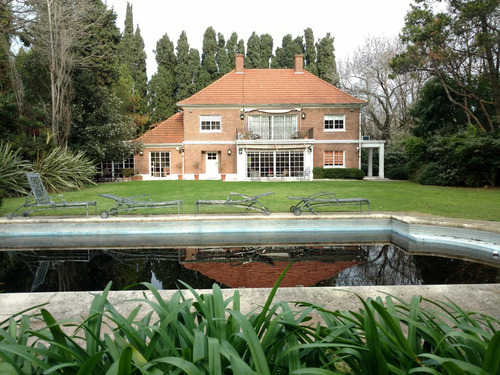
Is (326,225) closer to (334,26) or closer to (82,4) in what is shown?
(82,4)

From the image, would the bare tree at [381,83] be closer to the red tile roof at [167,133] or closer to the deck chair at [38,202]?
the red tile roof at [167,133]

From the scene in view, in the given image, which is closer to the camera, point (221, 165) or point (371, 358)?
Answer: point (371, 358)

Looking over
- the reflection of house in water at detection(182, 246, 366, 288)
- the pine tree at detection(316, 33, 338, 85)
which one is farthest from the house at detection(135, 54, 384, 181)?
the reflection of house in water at detection(182, 246, 366, 288)

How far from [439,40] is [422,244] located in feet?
45.9

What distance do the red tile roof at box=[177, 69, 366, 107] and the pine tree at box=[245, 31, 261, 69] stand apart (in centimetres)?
1191

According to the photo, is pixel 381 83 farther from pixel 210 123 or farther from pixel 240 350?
pixel 240 350

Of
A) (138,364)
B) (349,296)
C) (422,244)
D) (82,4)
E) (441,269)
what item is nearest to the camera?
(138,364)

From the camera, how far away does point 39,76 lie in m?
18.5

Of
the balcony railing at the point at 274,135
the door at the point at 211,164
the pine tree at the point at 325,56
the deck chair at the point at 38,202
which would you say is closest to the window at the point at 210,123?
the balcony railing at the point at 274,135

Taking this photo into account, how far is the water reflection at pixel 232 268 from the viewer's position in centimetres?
480

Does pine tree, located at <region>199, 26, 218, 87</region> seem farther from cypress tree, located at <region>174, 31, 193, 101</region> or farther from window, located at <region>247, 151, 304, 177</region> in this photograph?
window, located at <region>247, 151, 304, 177</region>

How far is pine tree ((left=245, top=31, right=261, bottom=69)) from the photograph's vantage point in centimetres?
3731

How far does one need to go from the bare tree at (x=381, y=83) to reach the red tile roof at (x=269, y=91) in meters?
6.01

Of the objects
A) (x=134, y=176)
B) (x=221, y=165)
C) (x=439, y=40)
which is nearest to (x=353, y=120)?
(x=439, y=40)
